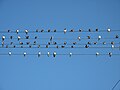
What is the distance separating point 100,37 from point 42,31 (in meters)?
2.90

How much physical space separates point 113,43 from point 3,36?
5.38 m

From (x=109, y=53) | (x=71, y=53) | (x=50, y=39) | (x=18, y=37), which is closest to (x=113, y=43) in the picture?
(x=109, y=53)

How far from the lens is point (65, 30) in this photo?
51.6ft

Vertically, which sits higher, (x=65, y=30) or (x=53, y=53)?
(x=65, y=30)

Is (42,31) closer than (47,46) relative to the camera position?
No

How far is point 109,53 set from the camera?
51.4ft

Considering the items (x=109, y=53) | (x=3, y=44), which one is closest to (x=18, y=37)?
(x=3, y=44)

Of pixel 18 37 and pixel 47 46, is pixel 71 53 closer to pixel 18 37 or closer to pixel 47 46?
pixel 47 46

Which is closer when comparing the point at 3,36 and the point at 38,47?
the point at 38,47

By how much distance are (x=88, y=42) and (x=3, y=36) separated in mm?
4197

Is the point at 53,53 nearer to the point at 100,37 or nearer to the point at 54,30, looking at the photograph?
the point at 54,30

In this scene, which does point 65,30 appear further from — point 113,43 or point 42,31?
point 113,43

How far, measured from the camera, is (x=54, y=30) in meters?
15.9

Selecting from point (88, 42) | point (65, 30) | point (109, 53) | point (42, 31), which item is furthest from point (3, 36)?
point (109, 53)
